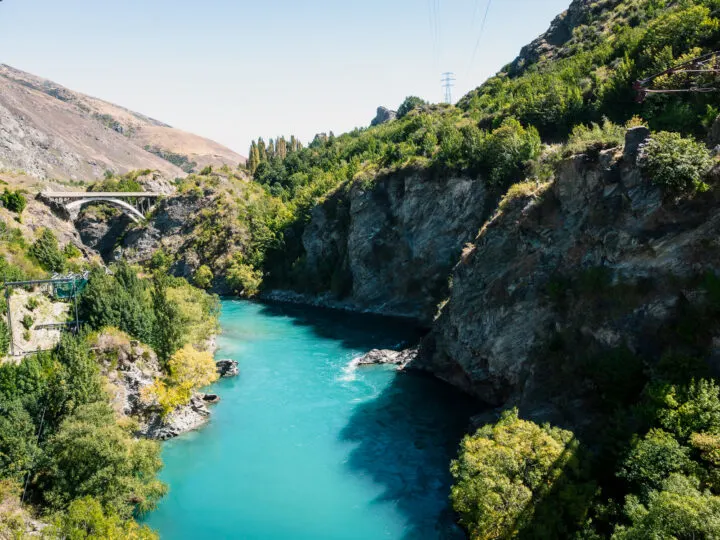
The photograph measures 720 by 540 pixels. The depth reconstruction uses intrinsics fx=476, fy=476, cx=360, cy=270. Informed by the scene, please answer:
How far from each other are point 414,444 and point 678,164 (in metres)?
23.1

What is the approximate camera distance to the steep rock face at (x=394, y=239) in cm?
5931

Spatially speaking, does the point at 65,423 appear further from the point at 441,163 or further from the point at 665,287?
the point at 441,163

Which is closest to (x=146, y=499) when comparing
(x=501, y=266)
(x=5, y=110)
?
(x=501, y=266)

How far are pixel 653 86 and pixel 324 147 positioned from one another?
3875 inches

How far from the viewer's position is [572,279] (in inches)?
1225

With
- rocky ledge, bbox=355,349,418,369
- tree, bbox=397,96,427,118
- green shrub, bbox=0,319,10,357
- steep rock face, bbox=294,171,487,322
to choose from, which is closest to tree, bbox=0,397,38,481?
green shrub, bbox=0,319,10,357

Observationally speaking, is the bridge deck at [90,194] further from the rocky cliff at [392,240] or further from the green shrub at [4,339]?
the green shrub at [4,339]

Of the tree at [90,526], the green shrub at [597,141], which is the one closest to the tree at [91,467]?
the tree at [90,526]

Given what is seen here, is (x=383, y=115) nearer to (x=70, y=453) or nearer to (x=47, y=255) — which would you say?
(x=47, y=255)

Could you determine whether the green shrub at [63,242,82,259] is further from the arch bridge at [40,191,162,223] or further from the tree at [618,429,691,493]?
the tree at [618,429,691,493]

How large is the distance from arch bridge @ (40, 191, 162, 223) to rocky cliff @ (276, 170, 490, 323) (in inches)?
1732

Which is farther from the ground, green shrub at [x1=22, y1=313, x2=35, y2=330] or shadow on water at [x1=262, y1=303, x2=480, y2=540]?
green shrub at [x1=22, y1=313, x2=35, y2=330]

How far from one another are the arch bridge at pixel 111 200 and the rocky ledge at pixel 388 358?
219ft

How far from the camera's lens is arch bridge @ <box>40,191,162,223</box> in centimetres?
8781
